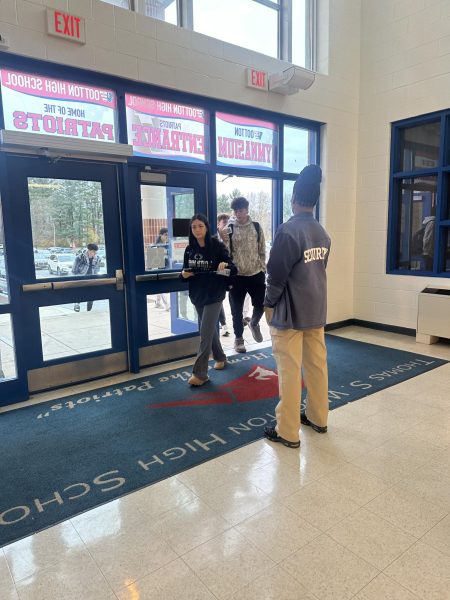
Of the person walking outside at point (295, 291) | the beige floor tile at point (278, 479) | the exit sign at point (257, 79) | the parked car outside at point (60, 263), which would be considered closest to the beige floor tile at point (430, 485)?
the beige floor tile at point (278, 479)

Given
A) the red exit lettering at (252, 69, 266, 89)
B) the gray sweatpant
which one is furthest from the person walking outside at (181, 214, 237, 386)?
the red exit lettering at (252, 69, 266, 89)

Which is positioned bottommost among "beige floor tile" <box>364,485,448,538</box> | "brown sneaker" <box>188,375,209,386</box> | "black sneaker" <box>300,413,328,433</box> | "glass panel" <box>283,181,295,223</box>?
"beige floor tile" <box>364,485,448,538</box>

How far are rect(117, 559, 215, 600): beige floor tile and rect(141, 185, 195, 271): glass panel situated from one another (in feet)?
9.60

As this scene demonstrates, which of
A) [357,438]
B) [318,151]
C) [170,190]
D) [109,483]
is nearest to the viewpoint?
[109,483]

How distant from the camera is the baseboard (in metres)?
5.35

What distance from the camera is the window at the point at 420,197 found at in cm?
489

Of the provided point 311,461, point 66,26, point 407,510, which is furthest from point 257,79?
point 407,510

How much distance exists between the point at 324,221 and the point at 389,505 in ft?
13.4

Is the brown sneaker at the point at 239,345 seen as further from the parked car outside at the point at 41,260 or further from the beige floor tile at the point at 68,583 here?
the beige floor tile at the point at 68,583

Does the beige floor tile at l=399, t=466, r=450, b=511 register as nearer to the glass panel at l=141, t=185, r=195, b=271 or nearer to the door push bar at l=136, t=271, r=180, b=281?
the door push bar at l=136, t=271, r=180, b=281

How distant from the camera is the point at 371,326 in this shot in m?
5.79

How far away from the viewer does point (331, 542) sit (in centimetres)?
180

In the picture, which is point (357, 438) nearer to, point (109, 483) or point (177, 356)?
point (109, 483)

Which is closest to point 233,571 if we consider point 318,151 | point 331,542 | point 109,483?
point 331,542
